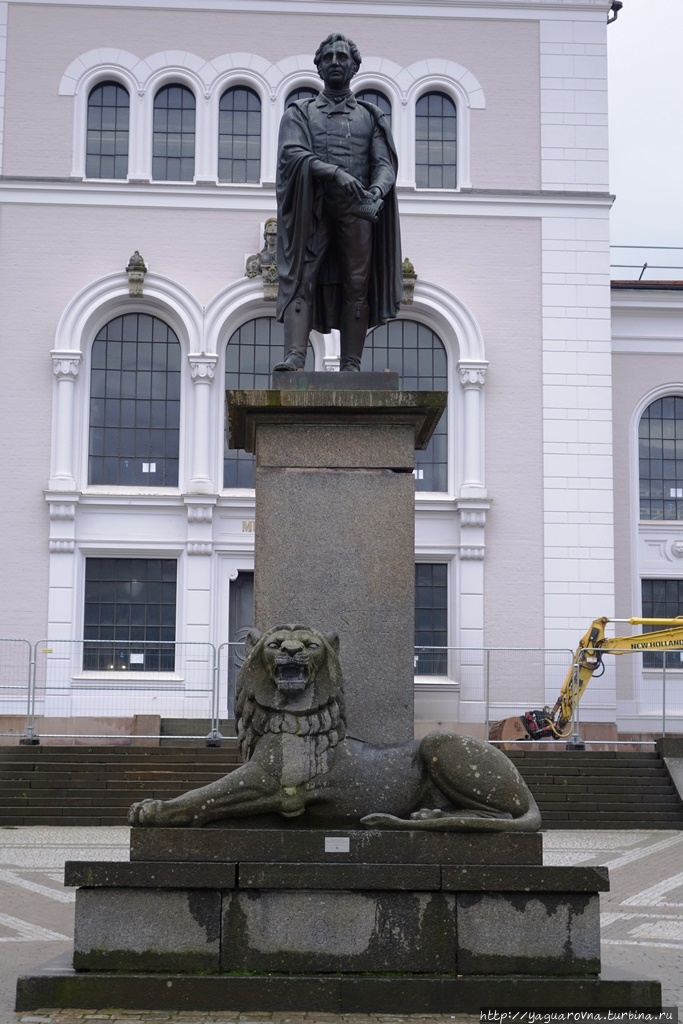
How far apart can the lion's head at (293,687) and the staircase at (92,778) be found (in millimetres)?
14977

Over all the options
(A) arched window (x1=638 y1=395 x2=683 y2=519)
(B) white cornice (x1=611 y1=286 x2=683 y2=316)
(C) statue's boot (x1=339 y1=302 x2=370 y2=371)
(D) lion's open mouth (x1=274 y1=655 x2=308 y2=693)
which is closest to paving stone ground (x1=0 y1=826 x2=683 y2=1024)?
(D) lion's open mouth (x1=274 y1=655 x2=308 y2=693)

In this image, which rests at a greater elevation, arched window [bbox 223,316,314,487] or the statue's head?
arched window [bbox 223,316,314,487]

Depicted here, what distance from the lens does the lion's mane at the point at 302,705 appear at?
821 cm

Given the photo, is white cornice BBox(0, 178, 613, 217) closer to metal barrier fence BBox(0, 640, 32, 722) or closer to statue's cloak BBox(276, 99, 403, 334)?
metal barrier fence BBox(0, 640, 32, 722)

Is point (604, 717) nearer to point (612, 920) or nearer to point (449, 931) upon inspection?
point (612, 920)

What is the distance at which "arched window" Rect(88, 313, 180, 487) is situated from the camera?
3100 cm

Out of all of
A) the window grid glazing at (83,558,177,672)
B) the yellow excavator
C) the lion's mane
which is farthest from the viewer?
the window grid glazing at (83,558,177,672)

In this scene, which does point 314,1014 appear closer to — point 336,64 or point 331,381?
point 331,381

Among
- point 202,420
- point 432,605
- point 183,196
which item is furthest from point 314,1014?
point 183,196

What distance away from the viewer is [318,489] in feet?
30.2

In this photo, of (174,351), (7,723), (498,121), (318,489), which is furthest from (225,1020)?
(498,121)

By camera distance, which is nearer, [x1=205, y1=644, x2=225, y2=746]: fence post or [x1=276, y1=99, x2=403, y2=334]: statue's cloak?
[x1=276, y1=99, x2=403, y2=334]: statue's cloak

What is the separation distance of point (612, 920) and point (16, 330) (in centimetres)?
2162

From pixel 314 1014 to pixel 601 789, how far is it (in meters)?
17.3
